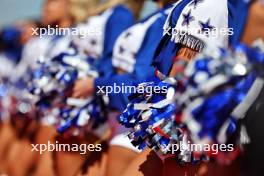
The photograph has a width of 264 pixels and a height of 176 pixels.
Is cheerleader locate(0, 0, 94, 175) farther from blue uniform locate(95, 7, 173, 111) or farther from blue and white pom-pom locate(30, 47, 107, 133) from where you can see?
blue uniform locate(95, 7, 173, 111)

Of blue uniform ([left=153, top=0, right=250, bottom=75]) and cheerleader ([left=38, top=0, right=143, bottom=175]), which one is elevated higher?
blue uniform ([left=153, top=0, right=250, bottom=75])

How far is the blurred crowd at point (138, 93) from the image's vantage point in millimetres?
2229

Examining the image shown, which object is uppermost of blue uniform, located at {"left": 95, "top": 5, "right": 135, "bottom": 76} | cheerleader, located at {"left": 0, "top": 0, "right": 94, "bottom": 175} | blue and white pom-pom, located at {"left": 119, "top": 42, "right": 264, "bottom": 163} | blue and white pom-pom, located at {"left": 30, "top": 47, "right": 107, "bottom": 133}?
blue and white pom-pom, located at {"left": 119, "top": 42, "right": 264, "bottom": 163}

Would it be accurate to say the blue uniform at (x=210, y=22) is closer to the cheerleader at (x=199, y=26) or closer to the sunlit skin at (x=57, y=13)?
the cheerleader at (x=199, y=26)

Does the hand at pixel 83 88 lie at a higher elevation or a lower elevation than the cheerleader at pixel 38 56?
higher

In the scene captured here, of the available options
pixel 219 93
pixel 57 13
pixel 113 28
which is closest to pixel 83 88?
pixel 113 28

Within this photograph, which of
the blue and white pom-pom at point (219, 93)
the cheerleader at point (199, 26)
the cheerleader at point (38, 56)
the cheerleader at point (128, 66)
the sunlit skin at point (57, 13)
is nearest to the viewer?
the blue and white pom-pom at point (219, 93)

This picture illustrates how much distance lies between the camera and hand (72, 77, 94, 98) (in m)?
3.77

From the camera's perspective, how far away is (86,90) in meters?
3.77

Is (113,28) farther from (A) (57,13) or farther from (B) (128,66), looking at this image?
(A) (57,13)

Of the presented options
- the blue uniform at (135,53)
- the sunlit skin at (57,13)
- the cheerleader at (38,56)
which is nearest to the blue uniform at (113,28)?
the blue uniform at (135,53)

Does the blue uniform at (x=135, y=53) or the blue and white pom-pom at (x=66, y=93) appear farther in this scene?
the blue and white pom-pom at (x=66, y=93)

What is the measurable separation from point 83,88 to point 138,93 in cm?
94

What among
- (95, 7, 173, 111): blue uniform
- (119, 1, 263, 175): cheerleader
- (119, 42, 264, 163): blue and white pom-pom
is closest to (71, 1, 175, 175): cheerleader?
(95, 7, 173, 111): blue uniform
